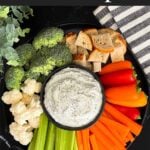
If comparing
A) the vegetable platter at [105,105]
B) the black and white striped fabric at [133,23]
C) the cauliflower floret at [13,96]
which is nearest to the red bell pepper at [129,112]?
the vegetable platter at [105,105]

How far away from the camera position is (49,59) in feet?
3.44

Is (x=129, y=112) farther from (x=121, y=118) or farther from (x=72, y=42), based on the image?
(x=72, y=42)

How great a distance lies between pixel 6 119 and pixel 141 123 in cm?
32

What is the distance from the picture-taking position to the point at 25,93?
1074 millimetres

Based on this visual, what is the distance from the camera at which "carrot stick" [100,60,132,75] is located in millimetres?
1080

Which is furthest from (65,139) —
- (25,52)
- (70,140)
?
(25,52)

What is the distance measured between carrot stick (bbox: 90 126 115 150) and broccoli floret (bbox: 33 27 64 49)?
216 millimetres

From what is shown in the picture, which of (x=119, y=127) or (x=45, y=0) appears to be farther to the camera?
(x=119, y=127)

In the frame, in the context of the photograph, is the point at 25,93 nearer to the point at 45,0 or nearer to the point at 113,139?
the point at 113,139

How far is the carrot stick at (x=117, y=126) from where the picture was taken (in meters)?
1.08

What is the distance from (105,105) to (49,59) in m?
0.16

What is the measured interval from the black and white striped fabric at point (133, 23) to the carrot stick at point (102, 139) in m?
0.20

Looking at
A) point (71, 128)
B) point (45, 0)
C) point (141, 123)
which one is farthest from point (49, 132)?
point (45, 0)

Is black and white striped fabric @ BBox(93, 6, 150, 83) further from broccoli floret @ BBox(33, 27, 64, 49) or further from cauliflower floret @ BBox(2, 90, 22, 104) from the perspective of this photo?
cauliflower floret @ BBox(2, 90, 22, 104)
